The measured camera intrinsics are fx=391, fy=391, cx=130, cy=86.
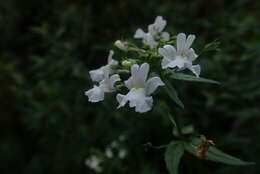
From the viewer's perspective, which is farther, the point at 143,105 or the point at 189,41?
the point at 189,41

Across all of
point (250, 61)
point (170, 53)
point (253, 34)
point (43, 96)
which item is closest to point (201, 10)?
point (253, 34)

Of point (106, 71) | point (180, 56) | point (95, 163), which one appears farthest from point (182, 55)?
point (95, 163)

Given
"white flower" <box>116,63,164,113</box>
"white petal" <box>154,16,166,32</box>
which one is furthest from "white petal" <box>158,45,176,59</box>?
"white petal" <box>154,16,166,32</box>

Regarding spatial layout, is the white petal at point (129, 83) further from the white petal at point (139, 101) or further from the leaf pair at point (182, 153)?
the leaf pair at point (182, 153)

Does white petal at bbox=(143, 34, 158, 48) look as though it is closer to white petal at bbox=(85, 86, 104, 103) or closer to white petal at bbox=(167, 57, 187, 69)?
white petal at bbox=(167, 57, 187, 69)

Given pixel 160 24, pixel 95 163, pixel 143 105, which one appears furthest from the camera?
pixel 95 163

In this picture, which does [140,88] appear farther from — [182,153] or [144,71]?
[182,153]

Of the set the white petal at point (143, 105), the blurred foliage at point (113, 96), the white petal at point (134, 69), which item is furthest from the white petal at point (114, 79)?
the blurred foliage at point (113, 96)

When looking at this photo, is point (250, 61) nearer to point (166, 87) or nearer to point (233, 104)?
point (233, 104)
